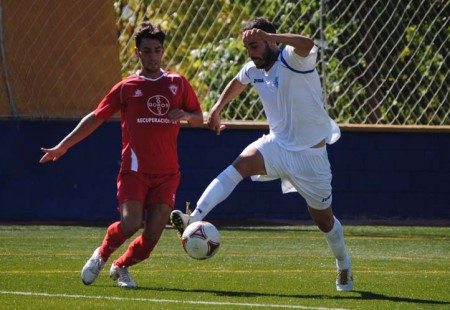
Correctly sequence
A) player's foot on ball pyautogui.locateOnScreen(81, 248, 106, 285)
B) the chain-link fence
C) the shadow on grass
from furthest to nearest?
the chain-link fence → player's foot on ball pyautogui.locateOnScreen(81, 248, 106, 285) → the shadow on grass

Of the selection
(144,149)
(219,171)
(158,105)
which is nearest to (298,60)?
(158,105)

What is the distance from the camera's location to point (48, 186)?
1628 centimetres

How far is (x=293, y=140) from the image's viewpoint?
9.60 meters

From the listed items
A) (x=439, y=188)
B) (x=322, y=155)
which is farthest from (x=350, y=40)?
(x=322, y=155)

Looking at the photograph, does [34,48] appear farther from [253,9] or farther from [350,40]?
[350,40]

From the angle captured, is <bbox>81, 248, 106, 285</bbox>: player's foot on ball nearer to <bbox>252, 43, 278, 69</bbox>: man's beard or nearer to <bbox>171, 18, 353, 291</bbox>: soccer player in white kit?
<bbox>171, 18, 353, 291</bbox>: soccer player in white kit

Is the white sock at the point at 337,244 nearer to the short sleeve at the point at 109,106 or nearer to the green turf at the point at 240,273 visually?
the green turf at the point at 240,273

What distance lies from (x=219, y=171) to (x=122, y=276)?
7.22m

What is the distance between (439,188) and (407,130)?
0.86 m

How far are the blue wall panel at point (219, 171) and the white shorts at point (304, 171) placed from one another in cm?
699

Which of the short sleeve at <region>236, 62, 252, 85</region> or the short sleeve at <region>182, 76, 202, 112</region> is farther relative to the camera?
the short sleeve at <region>236, 62, 252, 85</region>

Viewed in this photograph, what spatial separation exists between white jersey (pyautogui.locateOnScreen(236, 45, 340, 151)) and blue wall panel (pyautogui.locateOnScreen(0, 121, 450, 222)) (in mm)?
6871

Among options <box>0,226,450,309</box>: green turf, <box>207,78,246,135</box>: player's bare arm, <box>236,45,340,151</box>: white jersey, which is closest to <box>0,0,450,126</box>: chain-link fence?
<box>0,226,450,309</box>: green turf

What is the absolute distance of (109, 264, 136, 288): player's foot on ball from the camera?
934cm
